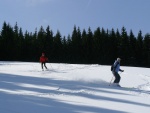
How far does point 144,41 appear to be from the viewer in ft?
294

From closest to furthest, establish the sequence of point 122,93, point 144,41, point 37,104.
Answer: point 37,104 < point 122,93 < point 144,41

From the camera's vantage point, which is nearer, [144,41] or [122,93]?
[122,93]

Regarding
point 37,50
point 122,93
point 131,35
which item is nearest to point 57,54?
point 37,50

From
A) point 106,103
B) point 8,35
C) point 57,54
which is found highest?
point 8,35

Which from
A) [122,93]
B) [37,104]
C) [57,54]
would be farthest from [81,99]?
[57,54]

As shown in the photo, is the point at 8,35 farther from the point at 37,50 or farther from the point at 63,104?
the point at 63,104

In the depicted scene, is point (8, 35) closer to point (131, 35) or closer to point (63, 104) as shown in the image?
point (131, 35)

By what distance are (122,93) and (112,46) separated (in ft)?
242

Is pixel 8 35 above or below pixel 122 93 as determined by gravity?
above

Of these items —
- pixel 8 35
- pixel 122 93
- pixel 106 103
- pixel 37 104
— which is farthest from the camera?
pixel 8 35

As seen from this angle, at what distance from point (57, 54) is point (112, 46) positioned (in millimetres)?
17360

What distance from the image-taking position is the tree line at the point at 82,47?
8344cm

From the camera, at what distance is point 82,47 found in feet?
294

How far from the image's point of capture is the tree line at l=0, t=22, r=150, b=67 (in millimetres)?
83438
